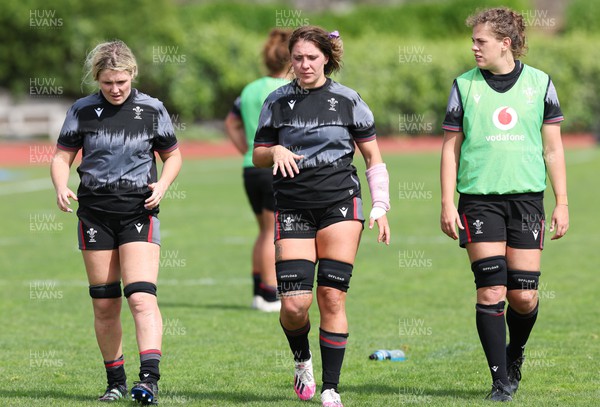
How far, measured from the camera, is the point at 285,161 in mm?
6387

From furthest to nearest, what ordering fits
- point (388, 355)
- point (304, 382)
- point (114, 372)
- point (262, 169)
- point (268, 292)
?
point (268, 292) < point (262, 169) < point (388, 355) < point (114, 372) < point (304, 382)

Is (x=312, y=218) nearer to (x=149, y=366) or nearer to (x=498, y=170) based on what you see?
(x=498, y=170)

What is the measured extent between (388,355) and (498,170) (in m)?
2.11

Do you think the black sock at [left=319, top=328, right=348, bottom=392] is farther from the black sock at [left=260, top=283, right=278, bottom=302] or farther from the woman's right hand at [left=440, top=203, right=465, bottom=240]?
the black sock at [left=260, top=283, right=278, bottom=302]

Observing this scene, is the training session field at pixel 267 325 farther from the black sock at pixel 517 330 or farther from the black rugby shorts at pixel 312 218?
the black rugby shorts at pixel 312 218

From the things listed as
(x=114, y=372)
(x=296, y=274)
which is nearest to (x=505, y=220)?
(x=296, y=274)

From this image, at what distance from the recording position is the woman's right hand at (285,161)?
6391mm

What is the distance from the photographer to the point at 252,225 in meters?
17.9

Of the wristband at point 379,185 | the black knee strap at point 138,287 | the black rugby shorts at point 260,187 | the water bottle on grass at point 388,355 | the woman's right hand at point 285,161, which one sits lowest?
the water bottle on grass at point 388,355

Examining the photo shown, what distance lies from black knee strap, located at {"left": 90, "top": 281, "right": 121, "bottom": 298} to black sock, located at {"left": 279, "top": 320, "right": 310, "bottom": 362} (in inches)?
40.4

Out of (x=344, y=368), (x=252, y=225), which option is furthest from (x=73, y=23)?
(x=344, y=368)

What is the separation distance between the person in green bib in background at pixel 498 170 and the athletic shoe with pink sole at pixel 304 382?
3.40ft

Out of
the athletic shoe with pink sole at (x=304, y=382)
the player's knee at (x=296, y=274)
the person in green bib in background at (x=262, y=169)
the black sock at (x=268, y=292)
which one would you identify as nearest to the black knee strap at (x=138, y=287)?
the player's knee at (x=296, y=274)

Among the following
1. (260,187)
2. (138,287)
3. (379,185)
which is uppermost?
(379,185)
